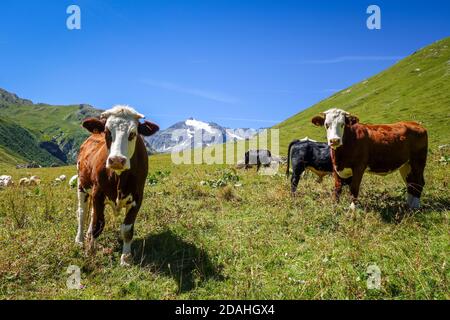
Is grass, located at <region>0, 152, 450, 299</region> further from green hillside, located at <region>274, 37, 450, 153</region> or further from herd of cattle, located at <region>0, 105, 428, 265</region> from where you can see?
green hillside, located at <region>274, 37, 450, 153</region>

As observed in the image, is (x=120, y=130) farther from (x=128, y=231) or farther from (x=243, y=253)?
(x=243, y=253)

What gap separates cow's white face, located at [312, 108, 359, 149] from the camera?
9578 millimetres

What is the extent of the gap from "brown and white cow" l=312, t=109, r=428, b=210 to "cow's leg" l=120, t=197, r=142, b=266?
536 centimetres

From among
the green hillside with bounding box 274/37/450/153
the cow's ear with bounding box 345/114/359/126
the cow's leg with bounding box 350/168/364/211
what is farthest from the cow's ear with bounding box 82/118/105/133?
the green hillside with bounding box 274/37/450/153

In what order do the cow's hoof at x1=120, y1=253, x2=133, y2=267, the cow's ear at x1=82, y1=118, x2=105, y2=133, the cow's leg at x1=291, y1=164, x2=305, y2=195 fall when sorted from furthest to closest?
the cow's leg at x1=291, y1=164, x2=305, y2=195 → the cow's ear at x1=82, y1=118, x2=105, y2=133 → the cow's hoof at x1=120, y1=253, x2=133, y2=267

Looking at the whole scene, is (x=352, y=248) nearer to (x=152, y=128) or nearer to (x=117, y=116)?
(x=152, y=128)

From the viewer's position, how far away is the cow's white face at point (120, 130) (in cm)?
640

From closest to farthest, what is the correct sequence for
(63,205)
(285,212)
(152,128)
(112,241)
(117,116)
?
1. (117,116)
2. (152,128)
3. (112,241)
4. (285,212)
5. (63,205)

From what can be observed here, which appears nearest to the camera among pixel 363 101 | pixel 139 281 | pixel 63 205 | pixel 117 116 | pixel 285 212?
pixel 139 281

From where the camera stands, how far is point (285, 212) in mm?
9953

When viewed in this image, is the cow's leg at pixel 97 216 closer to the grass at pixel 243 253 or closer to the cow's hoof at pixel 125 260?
the grass at pixel 243 253
